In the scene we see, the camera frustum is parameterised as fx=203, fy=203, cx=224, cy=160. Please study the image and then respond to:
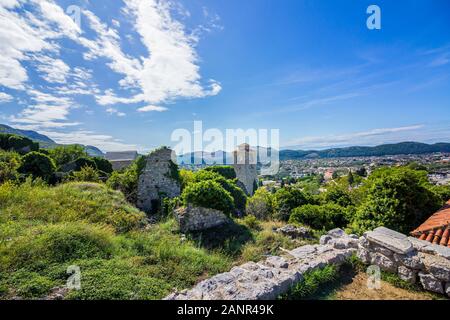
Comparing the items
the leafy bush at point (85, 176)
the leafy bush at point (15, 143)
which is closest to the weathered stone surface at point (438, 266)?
the leafy bush at point (85, 176)

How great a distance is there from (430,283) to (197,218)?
6421 millimetres

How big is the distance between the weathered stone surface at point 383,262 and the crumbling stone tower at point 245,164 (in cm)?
1645

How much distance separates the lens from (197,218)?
7945mm

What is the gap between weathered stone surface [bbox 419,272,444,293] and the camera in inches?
136

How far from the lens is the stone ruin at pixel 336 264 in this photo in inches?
128

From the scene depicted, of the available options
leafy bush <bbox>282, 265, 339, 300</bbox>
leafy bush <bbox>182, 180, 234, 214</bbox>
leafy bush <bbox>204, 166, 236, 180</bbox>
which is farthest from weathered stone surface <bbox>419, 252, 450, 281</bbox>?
leafy bush <bbox>204, 166, 236, 180</bbox>

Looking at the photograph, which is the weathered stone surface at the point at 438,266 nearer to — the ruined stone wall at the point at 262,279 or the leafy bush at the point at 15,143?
the ruined stone wall at the point at 262,279

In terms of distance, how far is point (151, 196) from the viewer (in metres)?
11.6

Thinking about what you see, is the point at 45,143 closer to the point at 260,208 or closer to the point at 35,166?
the point at 35,166

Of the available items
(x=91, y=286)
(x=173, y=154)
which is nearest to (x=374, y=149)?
(x=173, y=154)

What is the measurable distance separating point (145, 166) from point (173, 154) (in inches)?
69.7

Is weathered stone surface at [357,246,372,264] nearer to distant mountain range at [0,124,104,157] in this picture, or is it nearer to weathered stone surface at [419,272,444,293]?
weathered stone surface at [419,272,444,293]

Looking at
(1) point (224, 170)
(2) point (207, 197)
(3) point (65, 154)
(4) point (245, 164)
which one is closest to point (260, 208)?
(2) point (207, 197)
